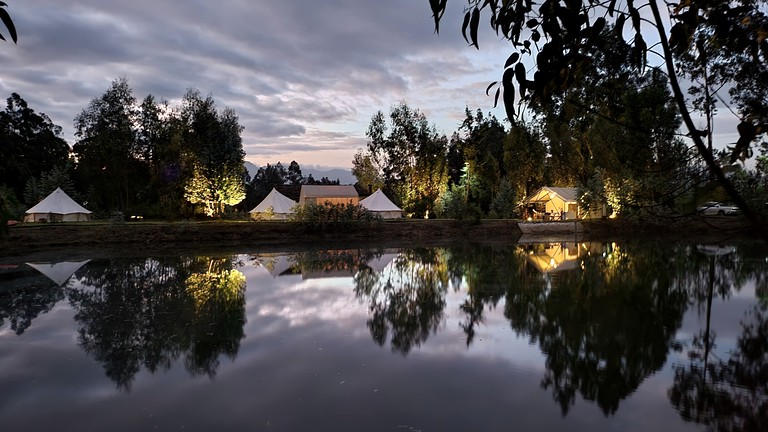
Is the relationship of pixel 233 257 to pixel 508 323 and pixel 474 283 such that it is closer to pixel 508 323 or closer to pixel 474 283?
pixel 474 283

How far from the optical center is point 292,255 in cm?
2025

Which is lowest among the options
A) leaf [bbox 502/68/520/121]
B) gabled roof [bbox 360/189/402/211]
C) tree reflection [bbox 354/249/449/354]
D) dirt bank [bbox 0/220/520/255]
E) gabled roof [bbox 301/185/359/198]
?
tree reflection [bbox 354/249/449/354]

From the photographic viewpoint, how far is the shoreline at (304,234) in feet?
75.5

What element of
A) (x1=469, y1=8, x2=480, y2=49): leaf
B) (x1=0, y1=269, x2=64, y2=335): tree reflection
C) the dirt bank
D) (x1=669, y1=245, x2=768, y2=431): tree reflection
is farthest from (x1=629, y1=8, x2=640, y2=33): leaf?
the dirt bank

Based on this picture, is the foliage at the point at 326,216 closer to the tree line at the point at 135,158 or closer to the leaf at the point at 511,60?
the tree line at the point at 135,158

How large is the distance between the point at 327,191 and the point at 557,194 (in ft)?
63.2

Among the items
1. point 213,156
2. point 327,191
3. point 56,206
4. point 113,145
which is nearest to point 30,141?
point 113,145

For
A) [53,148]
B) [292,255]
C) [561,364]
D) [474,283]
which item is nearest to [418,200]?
[292,255]

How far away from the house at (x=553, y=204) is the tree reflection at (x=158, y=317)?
92.8 ft

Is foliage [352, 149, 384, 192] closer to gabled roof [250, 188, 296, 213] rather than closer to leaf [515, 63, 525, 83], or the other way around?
gabled roof [250, 188, 296, 213]

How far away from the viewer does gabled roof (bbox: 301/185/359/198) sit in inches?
1654

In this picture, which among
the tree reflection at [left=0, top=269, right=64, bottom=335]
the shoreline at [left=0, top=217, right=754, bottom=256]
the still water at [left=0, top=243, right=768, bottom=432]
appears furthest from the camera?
the shoreline at [left=0, top=217, right=754, bottom=256]

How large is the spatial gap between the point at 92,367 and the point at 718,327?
30.6ft

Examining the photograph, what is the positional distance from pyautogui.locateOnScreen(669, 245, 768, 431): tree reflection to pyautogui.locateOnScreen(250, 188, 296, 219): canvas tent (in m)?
28.7
